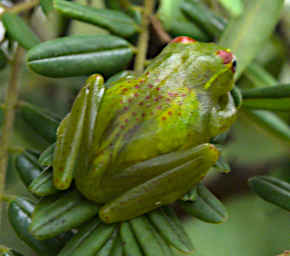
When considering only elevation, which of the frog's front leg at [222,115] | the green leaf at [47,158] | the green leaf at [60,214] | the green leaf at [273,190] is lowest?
the green leaf at [60,214]

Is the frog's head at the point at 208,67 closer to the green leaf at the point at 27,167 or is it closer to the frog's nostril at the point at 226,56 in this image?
the frog's nostril at the point at 226,56

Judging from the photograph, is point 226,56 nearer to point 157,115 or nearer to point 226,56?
point 226,56

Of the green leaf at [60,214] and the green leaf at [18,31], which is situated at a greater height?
the green leaf at [18,31]

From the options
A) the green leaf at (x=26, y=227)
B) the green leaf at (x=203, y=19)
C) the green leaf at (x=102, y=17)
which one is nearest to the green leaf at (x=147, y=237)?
the green leaf at (x=26, y=227)

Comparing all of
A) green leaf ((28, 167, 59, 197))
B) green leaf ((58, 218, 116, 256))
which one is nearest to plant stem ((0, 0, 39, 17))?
green leaf ((28, 167, 59, 197))

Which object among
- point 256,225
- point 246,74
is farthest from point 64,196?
point 256,225

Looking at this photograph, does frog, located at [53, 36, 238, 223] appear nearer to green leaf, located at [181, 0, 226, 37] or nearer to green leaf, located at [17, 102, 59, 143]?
green leaf, located at [17, 102, 59, 143]
